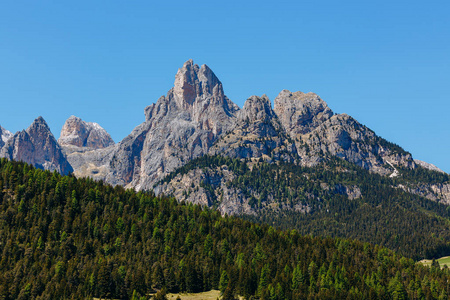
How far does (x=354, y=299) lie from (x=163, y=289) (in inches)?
2841

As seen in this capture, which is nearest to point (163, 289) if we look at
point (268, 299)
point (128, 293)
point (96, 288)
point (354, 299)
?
point (128, 293)

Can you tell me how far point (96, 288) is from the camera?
199125 millimetres

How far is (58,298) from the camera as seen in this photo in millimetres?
186625

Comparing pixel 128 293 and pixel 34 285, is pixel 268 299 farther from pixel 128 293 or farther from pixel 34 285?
pixel 34 285

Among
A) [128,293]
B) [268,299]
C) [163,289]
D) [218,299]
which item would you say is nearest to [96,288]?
[128,293]

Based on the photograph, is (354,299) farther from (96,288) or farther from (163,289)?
(96,288)

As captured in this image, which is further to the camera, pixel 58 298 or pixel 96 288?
pixel 96 288

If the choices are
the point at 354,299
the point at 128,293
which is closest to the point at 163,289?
the point at 128,293

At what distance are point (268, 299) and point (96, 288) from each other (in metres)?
65.8

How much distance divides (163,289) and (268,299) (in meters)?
40.2

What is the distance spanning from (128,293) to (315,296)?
7118cm

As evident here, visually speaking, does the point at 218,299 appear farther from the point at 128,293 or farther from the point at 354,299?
the point at 354,299

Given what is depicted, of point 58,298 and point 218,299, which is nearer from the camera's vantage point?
point 58,298

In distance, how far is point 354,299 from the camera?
19738 cm
